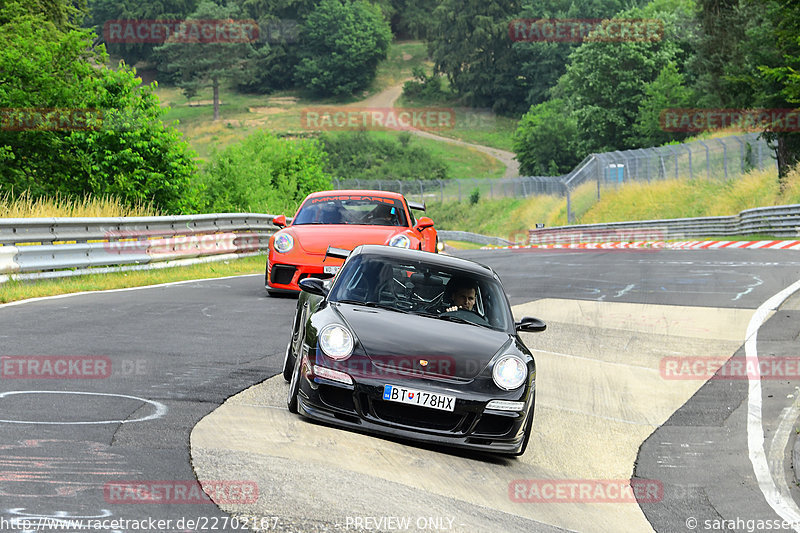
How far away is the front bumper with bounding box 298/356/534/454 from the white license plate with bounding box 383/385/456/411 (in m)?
0.03

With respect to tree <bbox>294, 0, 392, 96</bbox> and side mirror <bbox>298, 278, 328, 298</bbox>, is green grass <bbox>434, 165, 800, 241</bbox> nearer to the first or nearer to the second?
side mirror <bbox>298, 278, 328, 298</bbox>

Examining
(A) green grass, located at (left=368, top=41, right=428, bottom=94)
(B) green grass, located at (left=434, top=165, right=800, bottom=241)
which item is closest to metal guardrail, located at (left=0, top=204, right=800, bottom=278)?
(B) green grass, located at (left=434, top=165, right=800, bottom=241)

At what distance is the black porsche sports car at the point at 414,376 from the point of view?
6762mm

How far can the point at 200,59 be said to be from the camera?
14525cm

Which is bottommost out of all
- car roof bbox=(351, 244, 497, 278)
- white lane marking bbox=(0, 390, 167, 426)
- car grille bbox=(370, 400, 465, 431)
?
white lane marking bbox=(0, 390, 167, 426)

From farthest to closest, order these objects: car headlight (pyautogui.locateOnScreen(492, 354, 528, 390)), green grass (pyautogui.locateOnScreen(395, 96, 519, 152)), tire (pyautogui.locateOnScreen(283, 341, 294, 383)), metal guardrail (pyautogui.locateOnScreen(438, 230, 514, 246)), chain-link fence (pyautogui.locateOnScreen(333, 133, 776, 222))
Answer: green grass (pyautogui.locateOnScreen(395, 96, 519, 152)) → metal guardrail (pyautogui.locateOnScreen(438, 230, 514, 246)) → chain-link fence (pyautogui.locateOnScreen(333, 133, 776, 222)) → tire (pyautogui.locateOnScreen(283, 341, 294, 383)) → car headlight (pyautogui.locateOnScreen(492, 354, 528, 390))

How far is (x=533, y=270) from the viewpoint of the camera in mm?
22922

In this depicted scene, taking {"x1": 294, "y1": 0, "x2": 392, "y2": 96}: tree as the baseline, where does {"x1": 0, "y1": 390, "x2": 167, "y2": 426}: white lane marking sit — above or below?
above

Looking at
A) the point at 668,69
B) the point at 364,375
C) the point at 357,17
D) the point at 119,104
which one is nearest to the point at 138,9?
the point at 357,17

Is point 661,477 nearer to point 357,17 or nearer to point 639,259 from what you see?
point 639,259

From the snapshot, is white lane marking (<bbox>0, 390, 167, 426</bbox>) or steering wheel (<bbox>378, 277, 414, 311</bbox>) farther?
steering wheel (<bbox>378, 277, 414, 311</bbox>)

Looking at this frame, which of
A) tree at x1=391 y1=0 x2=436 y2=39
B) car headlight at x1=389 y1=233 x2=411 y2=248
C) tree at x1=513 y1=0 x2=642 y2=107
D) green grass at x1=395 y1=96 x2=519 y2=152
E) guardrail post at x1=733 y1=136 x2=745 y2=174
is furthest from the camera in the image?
tree at x1=391 y1=0 x2=436 y2=39

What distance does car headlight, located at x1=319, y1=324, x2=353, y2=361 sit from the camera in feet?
22.7

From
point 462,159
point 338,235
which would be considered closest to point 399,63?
point 462,159
